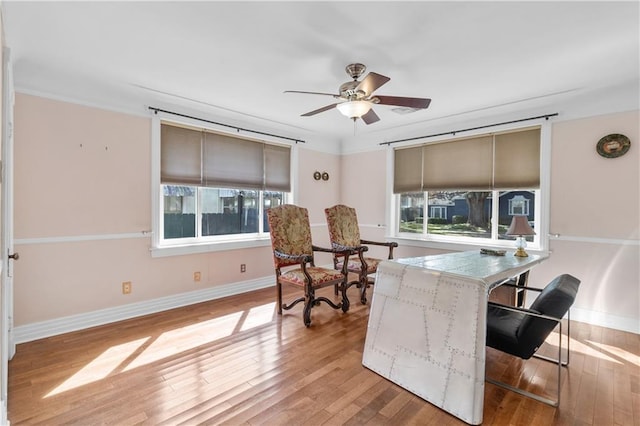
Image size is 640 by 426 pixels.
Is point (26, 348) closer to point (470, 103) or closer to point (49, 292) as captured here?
point (49, 292)

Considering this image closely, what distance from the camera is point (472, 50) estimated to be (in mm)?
2352

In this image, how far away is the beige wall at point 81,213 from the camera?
274 cm

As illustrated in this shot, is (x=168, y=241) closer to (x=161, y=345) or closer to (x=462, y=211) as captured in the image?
(x=161, y=345)

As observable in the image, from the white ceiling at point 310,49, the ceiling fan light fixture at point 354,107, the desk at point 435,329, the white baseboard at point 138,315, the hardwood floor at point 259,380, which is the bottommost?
the hardwood floor at point 259,380

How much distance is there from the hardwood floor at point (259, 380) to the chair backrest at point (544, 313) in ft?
1.35

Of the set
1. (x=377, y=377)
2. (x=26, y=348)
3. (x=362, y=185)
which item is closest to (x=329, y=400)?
(x=377, y=377)

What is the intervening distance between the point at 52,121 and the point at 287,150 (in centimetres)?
280


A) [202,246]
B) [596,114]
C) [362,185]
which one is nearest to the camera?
[596,114]

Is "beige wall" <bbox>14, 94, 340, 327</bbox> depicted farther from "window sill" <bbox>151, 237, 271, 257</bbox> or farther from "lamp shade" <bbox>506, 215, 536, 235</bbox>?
"lamp shade" <bbox>506, 215, 536, 235</bbox>

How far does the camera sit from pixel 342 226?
418cm

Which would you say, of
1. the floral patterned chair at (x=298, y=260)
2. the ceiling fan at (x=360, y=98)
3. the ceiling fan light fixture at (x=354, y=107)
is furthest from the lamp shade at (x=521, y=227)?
the ceiling fan light fixture at (x=354, y=107)

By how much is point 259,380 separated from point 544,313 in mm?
1880

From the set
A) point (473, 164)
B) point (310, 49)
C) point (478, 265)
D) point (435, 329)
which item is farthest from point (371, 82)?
point (473, 164)

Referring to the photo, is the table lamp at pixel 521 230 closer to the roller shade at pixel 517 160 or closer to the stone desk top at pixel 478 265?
the stone desk top at pixel 478 265
